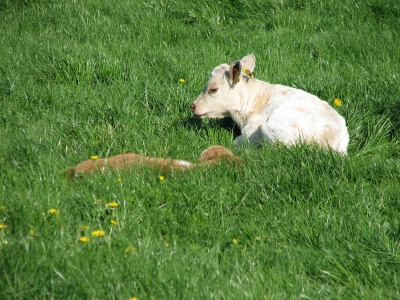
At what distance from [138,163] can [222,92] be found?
7.45 feet

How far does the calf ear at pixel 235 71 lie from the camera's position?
6.60m

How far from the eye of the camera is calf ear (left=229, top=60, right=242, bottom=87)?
660cm

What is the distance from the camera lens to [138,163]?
488 cm

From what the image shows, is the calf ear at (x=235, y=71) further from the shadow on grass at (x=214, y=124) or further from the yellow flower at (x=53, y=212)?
the yellow flower at (x=53, y=212)

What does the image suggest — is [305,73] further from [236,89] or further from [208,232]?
[208,232]

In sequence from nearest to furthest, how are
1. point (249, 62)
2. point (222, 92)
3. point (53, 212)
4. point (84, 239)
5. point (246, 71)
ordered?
point (84, 239) < point (53, 212) < point (222, 92) < point (246, 71) < point (249, 62)

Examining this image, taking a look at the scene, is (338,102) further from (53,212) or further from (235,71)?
(53,212)

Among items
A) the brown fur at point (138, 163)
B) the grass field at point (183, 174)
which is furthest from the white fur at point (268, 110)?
the brown fur at point (138, 163)

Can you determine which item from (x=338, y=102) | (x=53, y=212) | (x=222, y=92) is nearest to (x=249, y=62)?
(x=222, y=92)

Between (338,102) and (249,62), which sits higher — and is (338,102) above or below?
below

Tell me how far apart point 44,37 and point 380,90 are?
4927mm

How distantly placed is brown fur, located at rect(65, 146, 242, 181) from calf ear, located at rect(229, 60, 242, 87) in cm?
173

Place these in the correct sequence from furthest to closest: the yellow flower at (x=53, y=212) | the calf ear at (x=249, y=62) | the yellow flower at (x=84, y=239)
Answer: the calf ear at (x=249, y=62) → the yellow flower at (x=53, y=212) → the yellow flower at (x=84, y=239)

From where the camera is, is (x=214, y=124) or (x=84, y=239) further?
(x=214, y=124)
